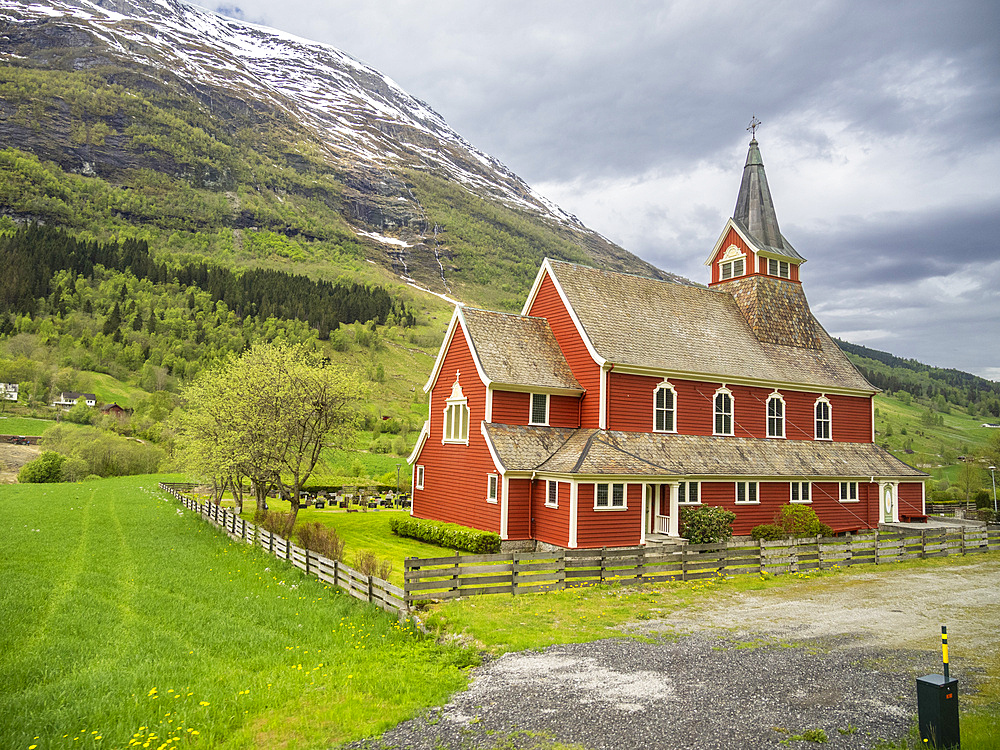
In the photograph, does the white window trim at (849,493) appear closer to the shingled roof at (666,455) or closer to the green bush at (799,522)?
the shingled roof at (666,455)

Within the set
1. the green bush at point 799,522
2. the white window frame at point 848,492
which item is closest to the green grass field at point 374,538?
the green bush at point 799,522

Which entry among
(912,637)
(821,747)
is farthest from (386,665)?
(912,637)

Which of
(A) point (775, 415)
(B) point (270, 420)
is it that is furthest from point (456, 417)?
(A) point (775, 415)

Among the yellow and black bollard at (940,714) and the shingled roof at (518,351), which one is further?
the shingled roof at (518,351)

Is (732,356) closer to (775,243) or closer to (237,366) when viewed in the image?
(775,243)

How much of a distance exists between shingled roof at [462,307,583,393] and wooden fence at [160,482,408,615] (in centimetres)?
1067

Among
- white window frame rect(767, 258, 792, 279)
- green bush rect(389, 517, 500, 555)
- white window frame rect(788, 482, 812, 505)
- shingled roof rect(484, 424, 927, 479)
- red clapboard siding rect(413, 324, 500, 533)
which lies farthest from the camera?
white window frame rect(767, 258, 792, 279)

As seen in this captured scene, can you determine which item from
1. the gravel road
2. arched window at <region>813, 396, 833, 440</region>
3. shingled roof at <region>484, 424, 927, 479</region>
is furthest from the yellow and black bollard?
→ arched window at <region>813, 396, 833, 440</region>

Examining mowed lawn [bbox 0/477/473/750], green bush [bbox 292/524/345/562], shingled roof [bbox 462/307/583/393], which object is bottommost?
mowed lawn [bbox 0/477/473/750]

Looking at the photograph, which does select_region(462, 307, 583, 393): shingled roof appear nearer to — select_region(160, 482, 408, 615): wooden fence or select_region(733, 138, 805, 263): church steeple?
select_region(160, 482, 408, 615): wooden fence

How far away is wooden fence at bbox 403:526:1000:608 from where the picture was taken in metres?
16.4

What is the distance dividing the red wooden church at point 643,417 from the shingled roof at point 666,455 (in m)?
0.08

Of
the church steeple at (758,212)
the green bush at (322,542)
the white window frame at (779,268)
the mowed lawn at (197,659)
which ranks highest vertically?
the church steeple at (758,212)

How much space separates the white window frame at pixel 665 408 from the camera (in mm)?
29609
